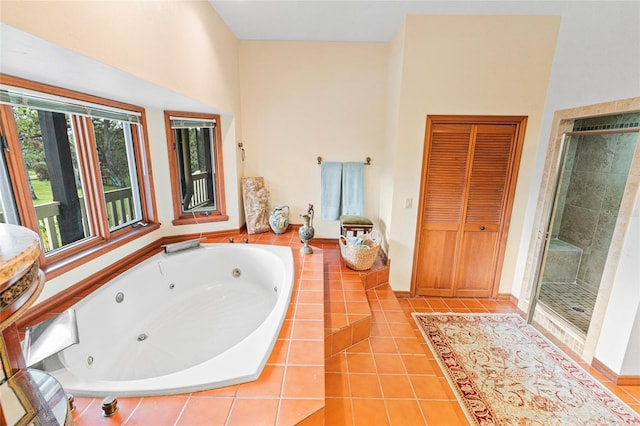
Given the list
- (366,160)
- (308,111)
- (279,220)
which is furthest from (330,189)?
(308,111)

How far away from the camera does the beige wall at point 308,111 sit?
3168 millimetres

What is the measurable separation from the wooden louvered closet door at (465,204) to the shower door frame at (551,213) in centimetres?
27

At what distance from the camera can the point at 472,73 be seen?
2551 mm

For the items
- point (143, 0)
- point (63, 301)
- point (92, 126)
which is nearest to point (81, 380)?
point (63, 301)

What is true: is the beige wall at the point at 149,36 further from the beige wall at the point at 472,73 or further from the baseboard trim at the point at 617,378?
the baseboard trim at the point at 617,378

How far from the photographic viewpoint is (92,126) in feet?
6.81

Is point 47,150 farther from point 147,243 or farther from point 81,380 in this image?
point 81,380

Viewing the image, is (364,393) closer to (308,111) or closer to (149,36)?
(149,36)

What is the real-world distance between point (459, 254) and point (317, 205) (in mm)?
1798

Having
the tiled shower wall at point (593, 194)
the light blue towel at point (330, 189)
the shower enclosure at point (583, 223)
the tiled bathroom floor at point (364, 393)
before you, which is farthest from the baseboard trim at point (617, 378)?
the light blue towel at point (330, 189)

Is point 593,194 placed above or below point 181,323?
above

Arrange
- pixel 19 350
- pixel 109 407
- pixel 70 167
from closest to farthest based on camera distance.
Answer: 1. pixel 19 350
2. pixel 109 407
3. pixel 70 167

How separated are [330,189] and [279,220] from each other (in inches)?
29.9

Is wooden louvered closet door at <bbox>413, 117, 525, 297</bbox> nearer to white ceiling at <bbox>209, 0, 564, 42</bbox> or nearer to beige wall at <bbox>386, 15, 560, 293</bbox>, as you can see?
beige wall at <bbox>386, 15, 560, 293</bbox>
